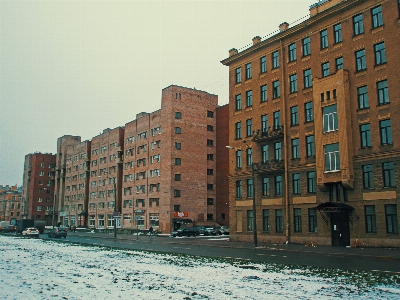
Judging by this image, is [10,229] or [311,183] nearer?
[311,183]

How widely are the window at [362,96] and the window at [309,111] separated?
16.6ft

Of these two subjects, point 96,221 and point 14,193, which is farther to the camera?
point 14,193

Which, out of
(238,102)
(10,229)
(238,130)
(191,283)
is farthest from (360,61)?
(10,229)

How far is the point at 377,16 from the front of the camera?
34.5m

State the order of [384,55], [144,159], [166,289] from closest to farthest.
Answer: [166,289], [384,55], [144,159]

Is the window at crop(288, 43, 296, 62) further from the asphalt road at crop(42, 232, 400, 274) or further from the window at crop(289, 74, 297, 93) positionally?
Result: the asphalt road at crop(42, 232, 400, 274)

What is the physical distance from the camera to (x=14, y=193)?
164750 millimetres

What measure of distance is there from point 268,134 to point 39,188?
112m

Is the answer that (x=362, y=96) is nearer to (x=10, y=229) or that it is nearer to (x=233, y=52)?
(x=233, y=52)

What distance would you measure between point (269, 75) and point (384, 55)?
517 inches

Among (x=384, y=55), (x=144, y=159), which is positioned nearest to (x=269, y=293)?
(x=384, y=55)

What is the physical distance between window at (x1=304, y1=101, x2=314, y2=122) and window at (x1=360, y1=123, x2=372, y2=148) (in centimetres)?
546

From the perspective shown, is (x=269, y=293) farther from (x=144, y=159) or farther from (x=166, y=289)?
(x=144, y=159)

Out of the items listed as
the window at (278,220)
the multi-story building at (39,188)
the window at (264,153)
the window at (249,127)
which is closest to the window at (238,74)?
the window at (249,127)
